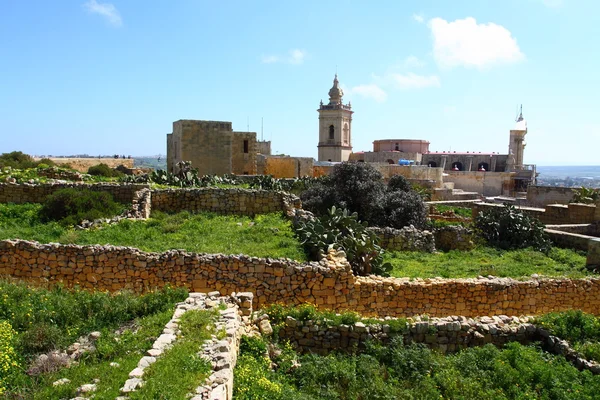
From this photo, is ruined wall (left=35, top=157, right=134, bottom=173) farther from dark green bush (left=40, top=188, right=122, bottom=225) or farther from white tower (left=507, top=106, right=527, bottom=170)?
white tower (left=507, top=106, right=527, bottom=170)

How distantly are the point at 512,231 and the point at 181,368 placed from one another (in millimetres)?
14284

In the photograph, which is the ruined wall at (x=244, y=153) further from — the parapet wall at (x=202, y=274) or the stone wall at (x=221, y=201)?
the parapet wall at (x=202, y=274)

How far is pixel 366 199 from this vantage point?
1858cm

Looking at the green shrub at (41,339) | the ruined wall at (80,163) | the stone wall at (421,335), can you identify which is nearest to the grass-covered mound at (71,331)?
the green shrub at (41,339)

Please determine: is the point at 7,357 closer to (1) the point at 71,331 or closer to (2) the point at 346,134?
(1) the point at 71,331

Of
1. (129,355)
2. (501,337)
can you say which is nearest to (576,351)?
(501,337)

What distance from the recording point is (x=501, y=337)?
8094mm

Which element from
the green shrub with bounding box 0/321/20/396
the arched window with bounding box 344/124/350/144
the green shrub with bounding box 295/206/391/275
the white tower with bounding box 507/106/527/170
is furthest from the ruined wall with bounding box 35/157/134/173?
the white tower with bounding box 507/106/527/170

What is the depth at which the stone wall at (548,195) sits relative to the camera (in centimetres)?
2896

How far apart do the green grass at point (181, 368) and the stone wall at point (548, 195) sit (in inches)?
1096

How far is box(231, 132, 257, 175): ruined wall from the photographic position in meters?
30.4

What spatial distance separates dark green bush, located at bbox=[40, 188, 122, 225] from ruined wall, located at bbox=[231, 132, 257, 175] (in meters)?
16.7

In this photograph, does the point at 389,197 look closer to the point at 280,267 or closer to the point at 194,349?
the point at 280,267

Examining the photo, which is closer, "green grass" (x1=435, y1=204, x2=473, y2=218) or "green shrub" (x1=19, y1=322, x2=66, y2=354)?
"green shrub" (x1=19, y1=322, x2=66, y2=354)
